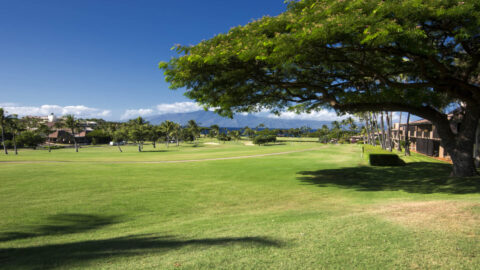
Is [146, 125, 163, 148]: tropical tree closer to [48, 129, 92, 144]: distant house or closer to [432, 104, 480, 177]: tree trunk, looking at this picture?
[48, 129, 92, 144]: distant house

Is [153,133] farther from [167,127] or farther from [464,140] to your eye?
[464,140]

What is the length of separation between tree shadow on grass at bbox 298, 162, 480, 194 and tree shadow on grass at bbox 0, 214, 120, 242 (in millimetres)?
10850

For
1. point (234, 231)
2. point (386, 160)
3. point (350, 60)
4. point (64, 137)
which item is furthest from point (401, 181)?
point (64, 137)

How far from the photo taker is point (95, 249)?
5055 millimetres

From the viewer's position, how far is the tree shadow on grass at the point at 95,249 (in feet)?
14.6

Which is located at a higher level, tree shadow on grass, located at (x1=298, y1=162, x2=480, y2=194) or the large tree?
the large tree

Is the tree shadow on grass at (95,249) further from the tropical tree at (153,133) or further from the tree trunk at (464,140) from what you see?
the tropical tree at (153,133)

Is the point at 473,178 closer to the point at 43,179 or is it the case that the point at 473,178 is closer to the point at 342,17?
the point at 342,17

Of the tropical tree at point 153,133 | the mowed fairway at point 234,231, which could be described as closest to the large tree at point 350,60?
the mowed fairway at point 234,231

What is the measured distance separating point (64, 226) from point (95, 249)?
11.8 feet

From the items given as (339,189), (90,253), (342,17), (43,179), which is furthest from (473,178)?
(43,179)

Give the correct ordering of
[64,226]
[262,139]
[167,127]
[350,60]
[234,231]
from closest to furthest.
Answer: [234,231], [64,226], [350,60], [262,139], [167,127]

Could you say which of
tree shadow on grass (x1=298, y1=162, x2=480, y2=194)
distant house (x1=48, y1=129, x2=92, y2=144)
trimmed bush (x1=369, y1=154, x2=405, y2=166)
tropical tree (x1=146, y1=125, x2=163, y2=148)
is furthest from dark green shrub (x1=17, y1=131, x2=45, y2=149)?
trimmed bush (x1=369, y1=154, x2=405, y2=166)

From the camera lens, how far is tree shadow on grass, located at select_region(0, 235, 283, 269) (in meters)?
4.45
